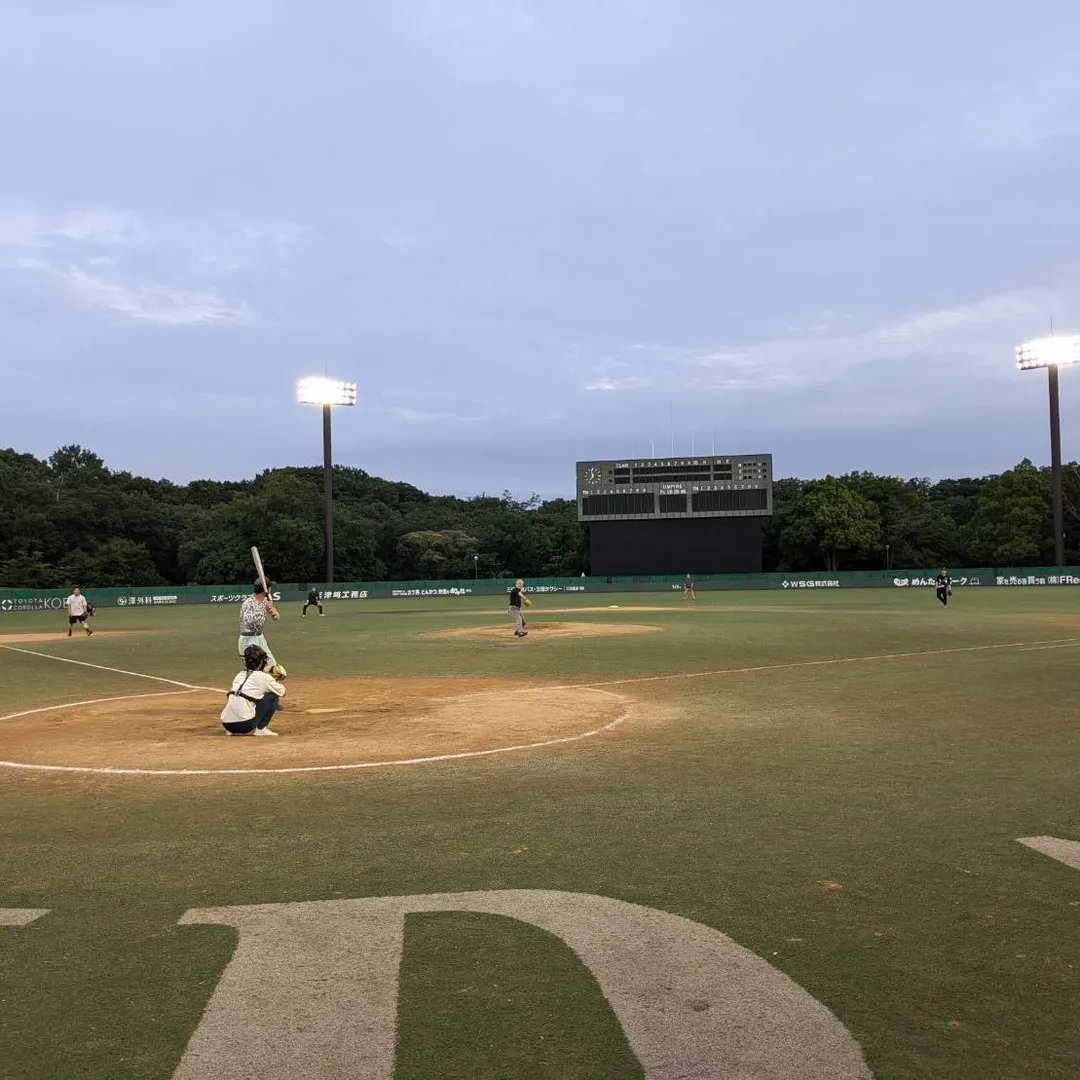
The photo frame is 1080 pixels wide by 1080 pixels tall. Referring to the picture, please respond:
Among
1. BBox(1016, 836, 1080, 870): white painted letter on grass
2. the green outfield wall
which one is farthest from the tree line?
BBox(1016, 836, 1080, 870): white painted letter on grass

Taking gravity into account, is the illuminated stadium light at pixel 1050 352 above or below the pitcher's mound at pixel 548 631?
above

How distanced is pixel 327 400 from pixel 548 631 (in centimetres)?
4776

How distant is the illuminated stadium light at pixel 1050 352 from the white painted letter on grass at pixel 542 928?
74.6 metres

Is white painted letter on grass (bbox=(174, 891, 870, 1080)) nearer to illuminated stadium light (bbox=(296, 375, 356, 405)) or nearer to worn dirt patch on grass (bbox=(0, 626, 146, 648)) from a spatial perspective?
worn dirt patch on grass (bbox=(0, 626, 146, 648))

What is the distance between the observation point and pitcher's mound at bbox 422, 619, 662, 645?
30.4 metres

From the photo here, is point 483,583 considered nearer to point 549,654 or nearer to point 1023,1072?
point 549,654

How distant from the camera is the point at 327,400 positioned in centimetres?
7488

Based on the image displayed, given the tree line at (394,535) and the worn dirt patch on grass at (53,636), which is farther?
the tree line at (394,535)

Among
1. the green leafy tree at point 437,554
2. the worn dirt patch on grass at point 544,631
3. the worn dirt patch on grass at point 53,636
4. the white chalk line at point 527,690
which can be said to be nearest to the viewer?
the white chalk line at point 527,690

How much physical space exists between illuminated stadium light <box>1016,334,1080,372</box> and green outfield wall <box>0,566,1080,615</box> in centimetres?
1472

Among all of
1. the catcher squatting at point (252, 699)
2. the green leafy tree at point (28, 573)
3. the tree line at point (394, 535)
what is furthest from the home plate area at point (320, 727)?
the green leafy tree at point (28, 573)

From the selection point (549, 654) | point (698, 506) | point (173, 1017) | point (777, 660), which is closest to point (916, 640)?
point (777, 660)

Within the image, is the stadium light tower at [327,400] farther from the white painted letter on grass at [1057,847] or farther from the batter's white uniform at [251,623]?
the white painted letter on grass at [1057,847]

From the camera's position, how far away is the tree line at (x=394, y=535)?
98.2 meters
